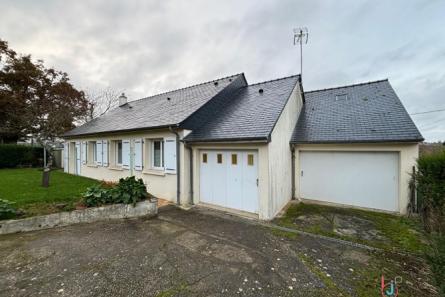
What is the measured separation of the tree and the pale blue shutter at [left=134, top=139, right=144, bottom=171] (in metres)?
10.9

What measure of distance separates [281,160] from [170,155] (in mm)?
4231

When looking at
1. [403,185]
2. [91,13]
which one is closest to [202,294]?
[403,185]

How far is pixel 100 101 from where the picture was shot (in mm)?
25844

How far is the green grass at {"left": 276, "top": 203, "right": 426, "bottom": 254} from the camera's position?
457cm

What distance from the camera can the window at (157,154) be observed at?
8625mm

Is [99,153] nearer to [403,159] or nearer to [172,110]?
[172,110]

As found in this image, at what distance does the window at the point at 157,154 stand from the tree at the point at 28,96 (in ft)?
38.4

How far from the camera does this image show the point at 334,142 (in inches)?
295

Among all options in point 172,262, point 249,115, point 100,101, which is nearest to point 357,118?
point 249,115

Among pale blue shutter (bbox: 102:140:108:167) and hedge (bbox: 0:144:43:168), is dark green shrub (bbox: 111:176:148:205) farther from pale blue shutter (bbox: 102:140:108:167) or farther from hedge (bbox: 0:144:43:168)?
hedge (bbox: 0:144:43:168)

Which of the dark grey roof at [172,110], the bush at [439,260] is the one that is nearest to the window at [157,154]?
the dark grey roof at [172,110]

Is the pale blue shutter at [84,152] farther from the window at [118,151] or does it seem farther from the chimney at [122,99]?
the chimney at [122,99]

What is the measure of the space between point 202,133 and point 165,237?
3933 mm

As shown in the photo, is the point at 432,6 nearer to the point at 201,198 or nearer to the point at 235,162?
the point at 235,162
